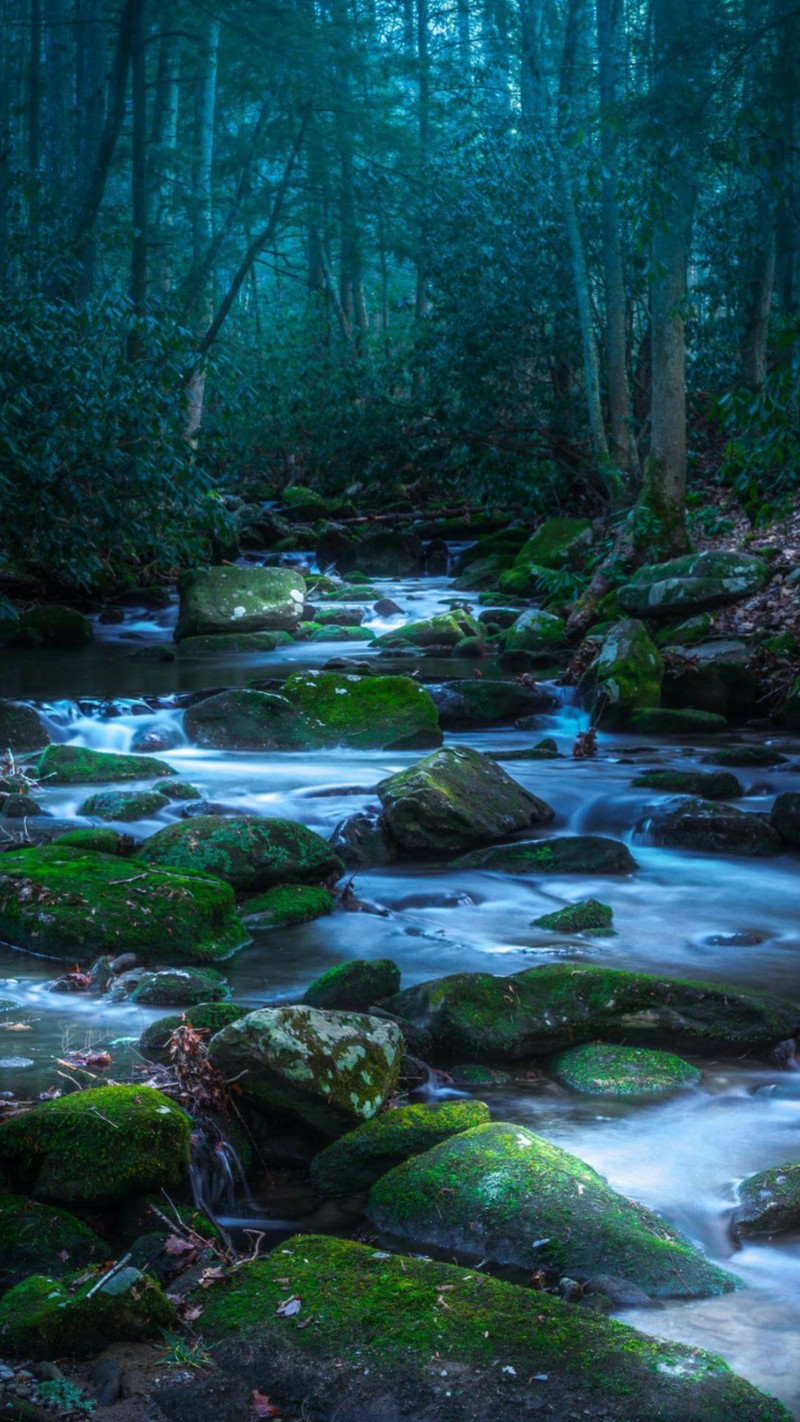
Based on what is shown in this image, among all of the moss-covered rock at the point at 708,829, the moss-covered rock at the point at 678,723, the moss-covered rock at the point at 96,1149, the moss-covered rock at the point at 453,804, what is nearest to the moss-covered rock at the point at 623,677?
the moss-covered rock at the point at 678,723

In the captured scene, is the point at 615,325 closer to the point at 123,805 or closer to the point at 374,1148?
the point at 123,805

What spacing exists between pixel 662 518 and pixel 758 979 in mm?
9918

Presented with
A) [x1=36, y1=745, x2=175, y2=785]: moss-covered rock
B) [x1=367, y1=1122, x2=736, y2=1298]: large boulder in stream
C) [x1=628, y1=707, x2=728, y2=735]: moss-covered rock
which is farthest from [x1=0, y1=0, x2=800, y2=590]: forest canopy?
[x1=367, y1=1122, x2=736, y2=1298]: large boulder in stream

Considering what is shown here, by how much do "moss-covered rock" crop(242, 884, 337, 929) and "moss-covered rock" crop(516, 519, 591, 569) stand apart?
11627 mm

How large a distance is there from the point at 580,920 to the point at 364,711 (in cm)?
469

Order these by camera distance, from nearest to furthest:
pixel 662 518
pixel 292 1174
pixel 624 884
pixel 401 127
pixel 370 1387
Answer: pixel 370 1387, pixel 292 1174, pixel 624 884, pixel 662 518, pixel 401 127

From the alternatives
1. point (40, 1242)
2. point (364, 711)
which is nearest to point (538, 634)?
point (364, 711)

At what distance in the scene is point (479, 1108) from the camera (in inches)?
172

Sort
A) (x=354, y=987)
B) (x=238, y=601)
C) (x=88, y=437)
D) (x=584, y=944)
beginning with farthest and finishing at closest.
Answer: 1. (x=238, y=601)
2. (x=88, y=437)
3. (x=584, y=944)
4. (x=354, y=987)

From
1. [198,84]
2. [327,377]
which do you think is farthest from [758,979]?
[327,377]

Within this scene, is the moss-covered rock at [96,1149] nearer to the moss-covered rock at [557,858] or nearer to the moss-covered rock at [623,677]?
the moss-covered rock at [557,858]

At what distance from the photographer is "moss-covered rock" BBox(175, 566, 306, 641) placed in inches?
672

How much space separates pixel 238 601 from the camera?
1756cm

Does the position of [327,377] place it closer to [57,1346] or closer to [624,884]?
[624,884]
